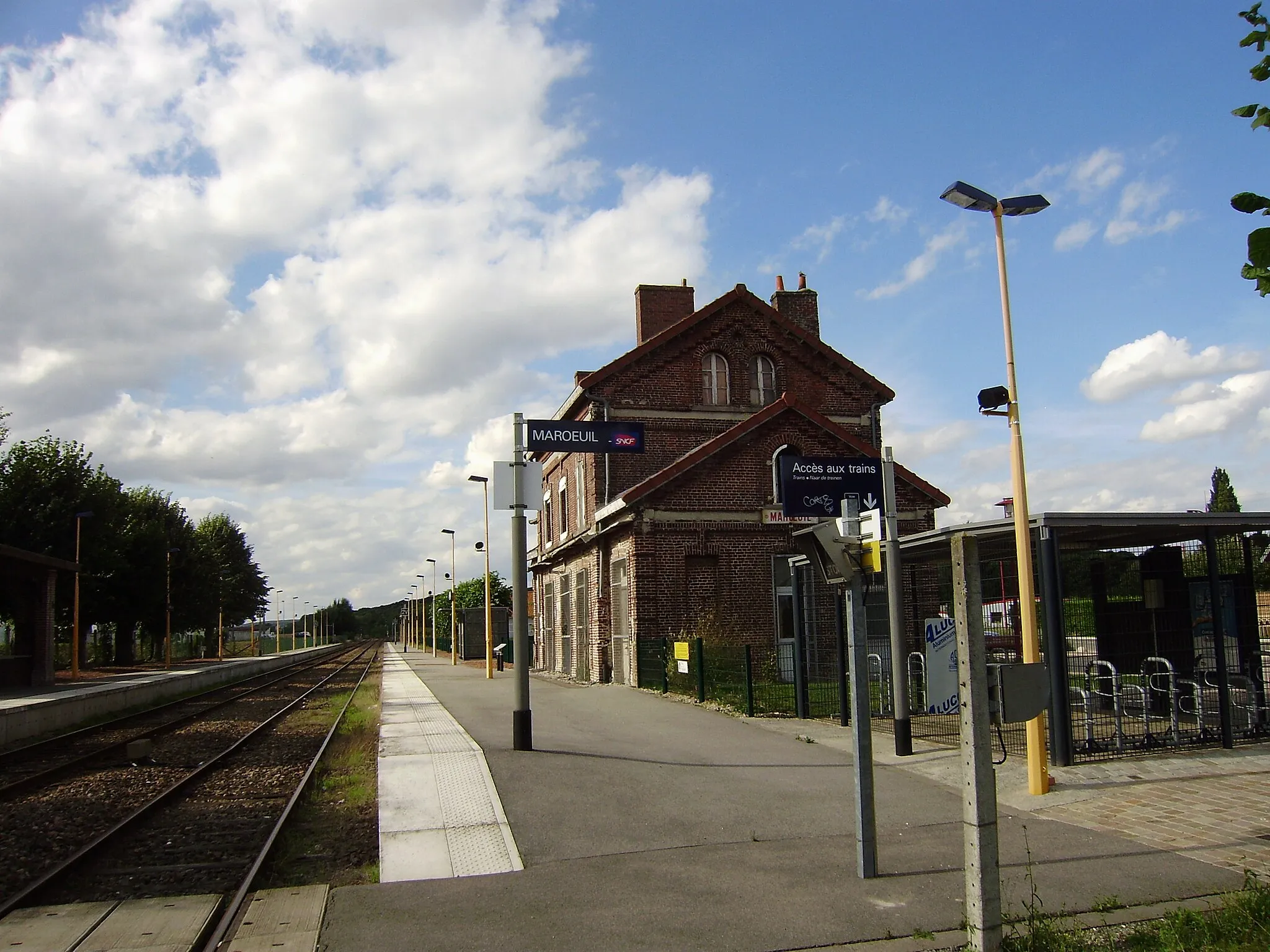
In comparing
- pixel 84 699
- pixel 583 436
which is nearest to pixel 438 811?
pixel 583 436

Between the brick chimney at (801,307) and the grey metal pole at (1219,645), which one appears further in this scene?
the brick chimney at (801,307)

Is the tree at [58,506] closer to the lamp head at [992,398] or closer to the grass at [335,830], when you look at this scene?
the grass at [335,830]

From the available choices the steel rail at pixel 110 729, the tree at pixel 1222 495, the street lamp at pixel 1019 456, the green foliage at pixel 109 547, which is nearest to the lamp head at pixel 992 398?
the street lamp at pixel 1019 456

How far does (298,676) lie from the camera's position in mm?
43406

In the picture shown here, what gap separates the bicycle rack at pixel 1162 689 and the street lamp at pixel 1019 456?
7.42 ft

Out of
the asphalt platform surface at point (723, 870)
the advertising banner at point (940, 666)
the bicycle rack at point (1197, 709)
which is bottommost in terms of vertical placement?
the asphalt platform surface at point (723, 870)

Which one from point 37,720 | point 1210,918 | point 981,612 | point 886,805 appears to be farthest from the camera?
point 37,720

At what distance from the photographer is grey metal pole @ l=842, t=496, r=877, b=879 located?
20.8ft

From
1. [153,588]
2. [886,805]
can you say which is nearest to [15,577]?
[153,588]

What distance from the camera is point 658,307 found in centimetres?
2986

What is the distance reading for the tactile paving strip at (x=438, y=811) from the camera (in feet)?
22.9

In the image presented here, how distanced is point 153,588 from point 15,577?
64.7 ft

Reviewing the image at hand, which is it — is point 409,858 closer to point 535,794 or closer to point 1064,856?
point 535,794

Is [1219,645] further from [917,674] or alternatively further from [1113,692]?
[917,674]
